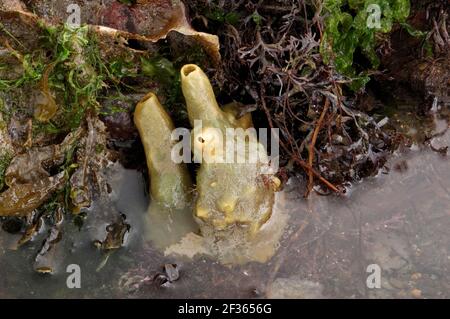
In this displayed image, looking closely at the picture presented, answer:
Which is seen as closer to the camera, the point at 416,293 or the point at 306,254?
the point at 416,293

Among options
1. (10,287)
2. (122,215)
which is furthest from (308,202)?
(10,287)

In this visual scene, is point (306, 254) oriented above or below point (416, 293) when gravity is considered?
above

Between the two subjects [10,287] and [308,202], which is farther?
[308,202]

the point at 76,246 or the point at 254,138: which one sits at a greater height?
the point at 254,138

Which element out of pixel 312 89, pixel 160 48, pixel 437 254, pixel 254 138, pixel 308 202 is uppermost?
pixel 160 48

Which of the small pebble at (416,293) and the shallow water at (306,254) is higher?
the shallow water at (306,254)

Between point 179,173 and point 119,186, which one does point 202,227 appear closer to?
point 179,173

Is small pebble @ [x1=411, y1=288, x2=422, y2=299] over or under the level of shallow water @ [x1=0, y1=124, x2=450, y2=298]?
under
